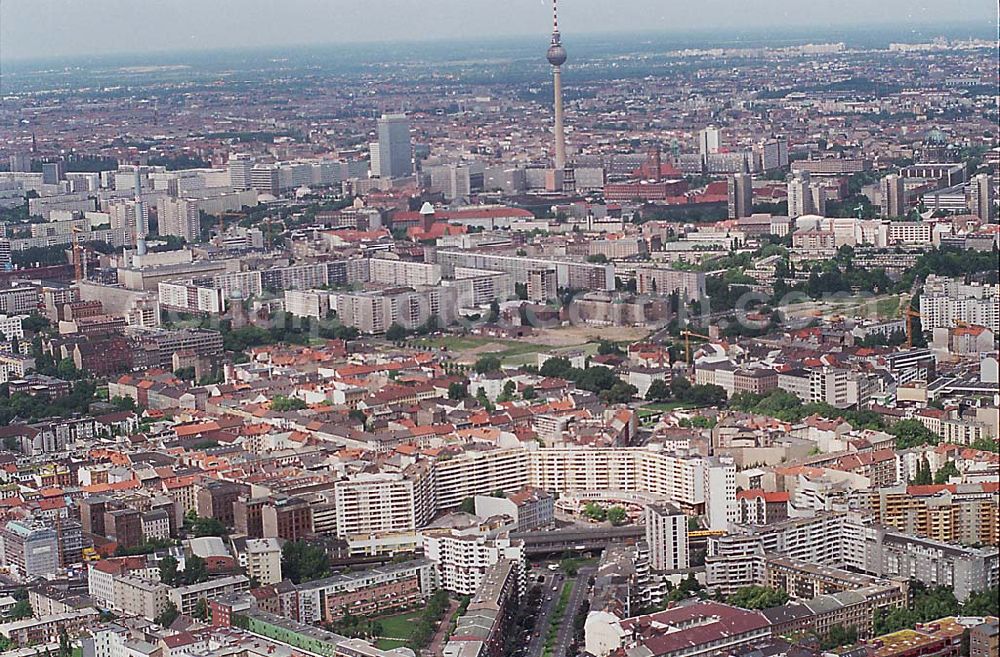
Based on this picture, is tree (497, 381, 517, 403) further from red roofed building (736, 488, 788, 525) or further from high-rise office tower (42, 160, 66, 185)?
high-rise office tower (42, 160, 66, 185)

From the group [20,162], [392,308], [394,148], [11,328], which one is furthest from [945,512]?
[394,148]

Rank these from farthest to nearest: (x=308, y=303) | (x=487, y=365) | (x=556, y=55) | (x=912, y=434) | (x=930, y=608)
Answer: (x=556, y=55) < (x=308, y=303) < (x=487, y=365) < (x=912, y=434) < (x=930, y=608)

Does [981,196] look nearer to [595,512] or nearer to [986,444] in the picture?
[986,444]

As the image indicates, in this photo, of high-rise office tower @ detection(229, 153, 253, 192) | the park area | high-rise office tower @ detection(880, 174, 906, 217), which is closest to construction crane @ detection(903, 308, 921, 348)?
the park area

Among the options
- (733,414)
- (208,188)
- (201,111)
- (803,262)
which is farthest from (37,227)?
(733,414)

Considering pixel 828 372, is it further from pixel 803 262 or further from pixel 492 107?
pixel 492 107

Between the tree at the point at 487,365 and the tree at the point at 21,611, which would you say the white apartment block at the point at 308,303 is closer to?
the tree at the point at 487,365
